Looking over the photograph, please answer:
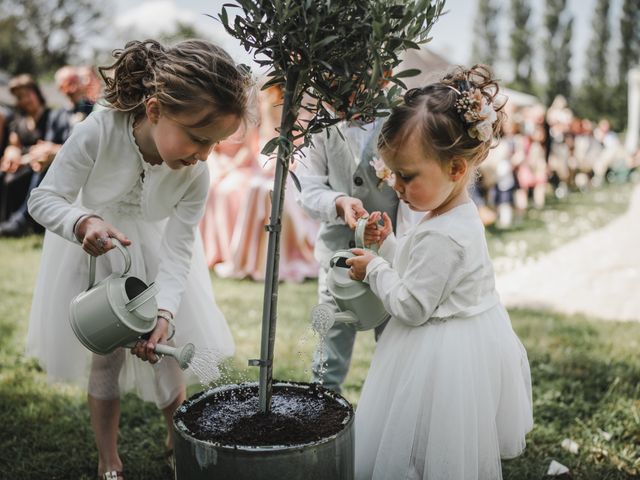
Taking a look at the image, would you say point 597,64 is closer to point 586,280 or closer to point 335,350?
point 586,280

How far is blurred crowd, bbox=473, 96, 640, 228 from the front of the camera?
10461 millimetres

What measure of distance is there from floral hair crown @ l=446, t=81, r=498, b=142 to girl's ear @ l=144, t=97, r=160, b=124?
94 cm

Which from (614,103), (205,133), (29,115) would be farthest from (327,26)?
(614,103)

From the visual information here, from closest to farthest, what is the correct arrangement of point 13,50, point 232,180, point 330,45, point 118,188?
point 330,45, point 118,188, point 232,180, point 13,50

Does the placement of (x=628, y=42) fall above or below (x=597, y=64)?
above

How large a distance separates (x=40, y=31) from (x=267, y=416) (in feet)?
139

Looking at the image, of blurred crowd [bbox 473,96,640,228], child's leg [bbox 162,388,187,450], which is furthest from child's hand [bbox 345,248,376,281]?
blurred crowd [bbox 473,96,640,228]

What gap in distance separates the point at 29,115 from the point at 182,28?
4980 cm

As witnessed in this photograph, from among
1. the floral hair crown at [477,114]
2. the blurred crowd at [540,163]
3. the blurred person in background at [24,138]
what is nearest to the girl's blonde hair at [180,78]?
the floral hair crown at [477,114]

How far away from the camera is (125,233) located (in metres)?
2.44

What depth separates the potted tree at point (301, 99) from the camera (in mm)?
1564

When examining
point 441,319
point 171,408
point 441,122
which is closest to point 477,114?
point 441,122

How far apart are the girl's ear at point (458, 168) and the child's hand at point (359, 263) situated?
357 millimetres

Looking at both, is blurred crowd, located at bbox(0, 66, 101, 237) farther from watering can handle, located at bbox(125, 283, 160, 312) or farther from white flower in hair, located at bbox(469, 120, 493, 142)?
white flower in hair, located at bbox(469, 120, 493, 142)
